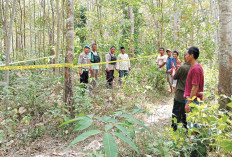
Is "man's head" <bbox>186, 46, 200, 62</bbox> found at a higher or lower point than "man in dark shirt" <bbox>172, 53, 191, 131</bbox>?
higher

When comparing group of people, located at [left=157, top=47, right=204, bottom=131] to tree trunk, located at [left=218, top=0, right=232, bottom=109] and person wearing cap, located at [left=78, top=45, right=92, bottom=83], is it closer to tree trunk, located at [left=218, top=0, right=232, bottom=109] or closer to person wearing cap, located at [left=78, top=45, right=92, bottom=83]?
tree trunk, located at [left=218, top=0, right=232, bottom=109]

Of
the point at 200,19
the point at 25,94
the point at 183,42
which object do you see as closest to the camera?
the point at 25,94

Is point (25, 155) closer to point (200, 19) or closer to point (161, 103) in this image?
point (161, 103)

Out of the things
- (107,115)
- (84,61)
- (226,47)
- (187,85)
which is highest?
(226,47)

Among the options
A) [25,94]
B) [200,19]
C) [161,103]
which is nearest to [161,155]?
[25,94]

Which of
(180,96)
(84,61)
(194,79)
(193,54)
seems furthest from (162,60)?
(194,79)

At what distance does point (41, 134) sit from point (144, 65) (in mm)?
4872

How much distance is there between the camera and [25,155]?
3195mm

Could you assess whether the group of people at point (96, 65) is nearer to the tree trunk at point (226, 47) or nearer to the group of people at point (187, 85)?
the group of people at point (187, 85)

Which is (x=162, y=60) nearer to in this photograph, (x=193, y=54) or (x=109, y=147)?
(x=193, y=54)

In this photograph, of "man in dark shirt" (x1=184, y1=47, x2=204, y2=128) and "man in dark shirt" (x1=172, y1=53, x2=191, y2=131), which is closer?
"man in dark shirt" (x1=184, y1=47, x2=204, y2=128)

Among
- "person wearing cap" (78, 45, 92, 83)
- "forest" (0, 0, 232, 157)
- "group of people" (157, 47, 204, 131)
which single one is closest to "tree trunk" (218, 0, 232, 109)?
"forest" (0, 0, 232, 157)

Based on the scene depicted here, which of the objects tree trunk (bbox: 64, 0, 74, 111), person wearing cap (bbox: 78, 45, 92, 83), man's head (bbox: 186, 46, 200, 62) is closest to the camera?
man's head (bbox: 186, 46, 200, 62)

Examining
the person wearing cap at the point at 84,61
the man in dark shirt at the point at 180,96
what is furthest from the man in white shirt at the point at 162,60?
the man in dark shirt at the point at 180,96
